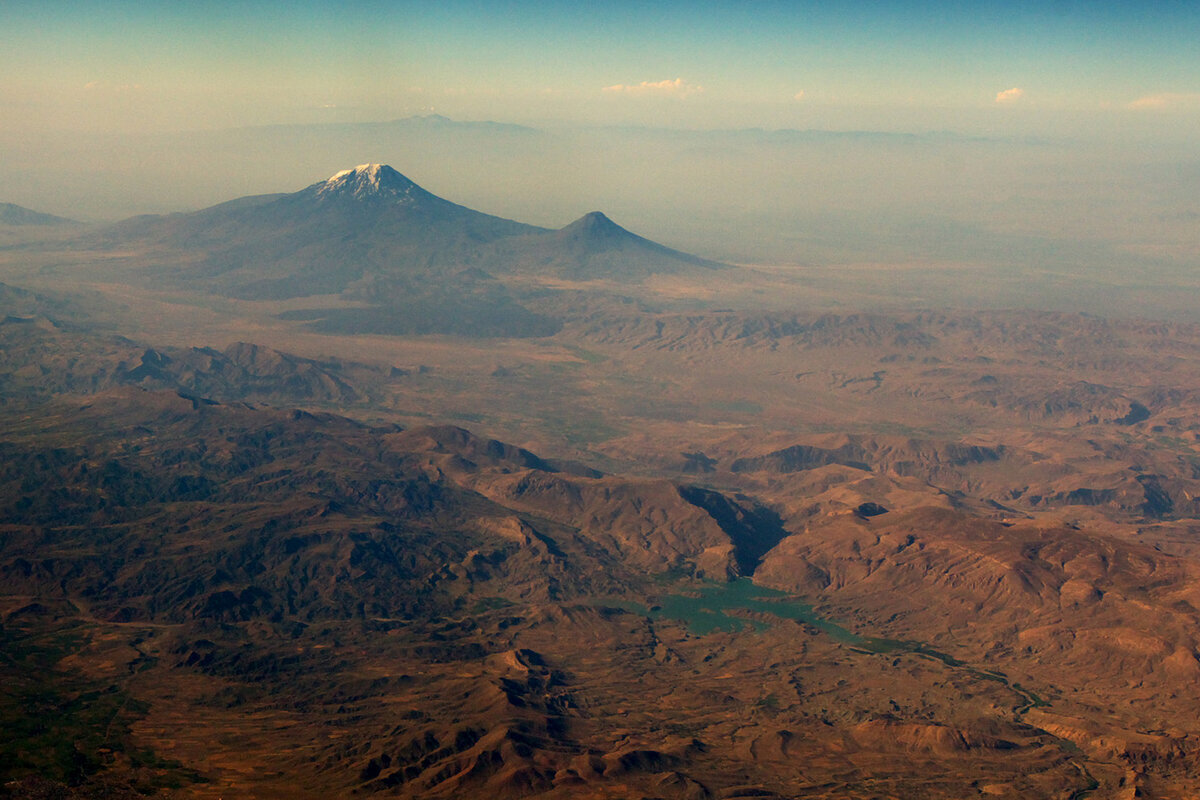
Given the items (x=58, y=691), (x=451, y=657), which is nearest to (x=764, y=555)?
(x=451, y=657)

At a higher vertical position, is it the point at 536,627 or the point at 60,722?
the point at 60,722

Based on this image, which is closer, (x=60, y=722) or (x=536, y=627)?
(x=60, y=722)

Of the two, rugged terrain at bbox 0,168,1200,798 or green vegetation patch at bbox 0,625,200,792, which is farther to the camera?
rugged terrain at bbox 0,168,1200,798

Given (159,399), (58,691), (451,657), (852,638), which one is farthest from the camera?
(159,399)

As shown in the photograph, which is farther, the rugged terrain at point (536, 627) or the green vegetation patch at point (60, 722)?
the rugged terrain at point (536, 627)

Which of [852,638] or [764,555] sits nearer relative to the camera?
[852,638]

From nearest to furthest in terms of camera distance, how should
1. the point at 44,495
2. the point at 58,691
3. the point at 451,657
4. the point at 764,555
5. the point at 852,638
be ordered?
the point at 58,691 < the point at 451,657 < the point at 852,638 < the point at 44,495 < the point at 764,555

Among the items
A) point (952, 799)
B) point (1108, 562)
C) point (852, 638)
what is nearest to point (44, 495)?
point (852, 638)

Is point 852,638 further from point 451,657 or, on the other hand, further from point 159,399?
point 159,399

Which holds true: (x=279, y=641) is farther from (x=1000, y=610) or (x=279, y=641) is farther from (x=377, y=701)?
(x=1000, y=610)

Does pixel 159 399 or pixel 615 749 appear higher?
pixel 159 399
